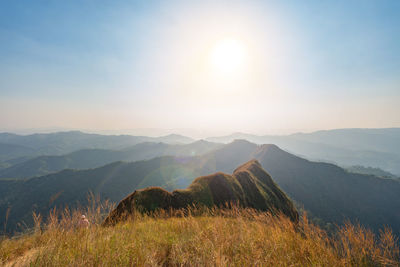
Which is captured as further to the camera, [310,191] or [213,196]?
[310,191]

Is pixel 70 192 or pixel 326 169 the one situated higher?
pixel 326 169

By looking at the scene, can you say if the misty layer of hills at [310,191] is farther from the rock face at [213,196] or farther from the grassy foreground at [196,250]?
the grassy foreground at [196,250]

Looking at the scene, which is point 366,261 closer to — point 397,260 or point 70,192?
point 397,260

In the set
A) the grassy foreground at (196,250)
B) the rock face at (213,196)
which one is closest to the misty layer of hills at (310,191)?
the rock face at (213,196)

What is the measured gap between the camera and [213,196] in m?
28.8

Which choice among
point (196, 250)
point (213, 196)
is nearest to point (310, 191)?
point (213, 196)

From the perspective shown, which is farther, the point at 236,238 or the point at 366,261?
the point at 236,238

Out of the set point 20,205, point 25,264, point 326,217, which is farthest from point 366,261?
point 20,205

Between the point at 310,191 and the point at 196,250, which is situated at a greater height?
the point at 196,250

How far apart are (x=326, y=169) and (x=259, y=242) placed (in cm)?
19562

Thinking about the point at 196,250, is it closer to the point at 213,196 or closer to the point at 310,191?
the point at 213,196

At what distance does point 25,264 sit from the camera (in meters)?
3.09

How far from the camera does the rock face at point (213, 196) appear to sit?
61.0ft

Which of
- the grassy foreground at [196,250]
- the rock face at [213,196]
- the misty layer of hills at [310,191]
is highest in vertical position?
the grassy foreground at [196,250]
